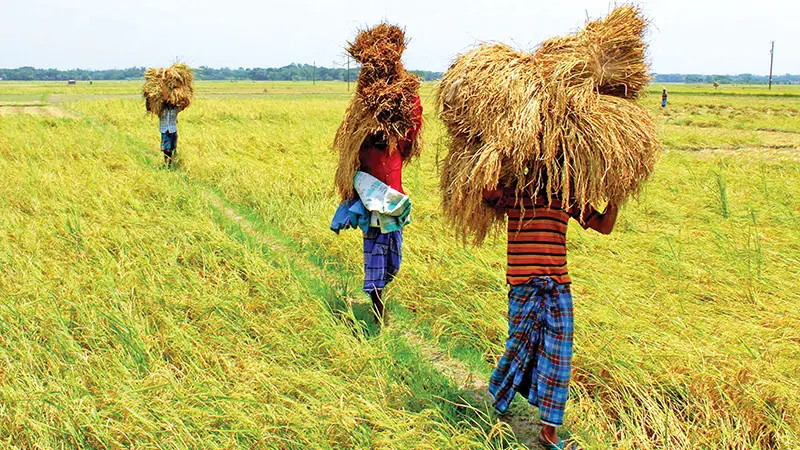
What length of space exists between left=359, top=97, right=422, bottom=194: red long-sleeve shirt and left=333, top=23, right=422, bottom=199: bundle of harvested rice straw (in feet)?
0.17

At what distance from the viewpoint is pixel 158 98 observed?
27.5 ft

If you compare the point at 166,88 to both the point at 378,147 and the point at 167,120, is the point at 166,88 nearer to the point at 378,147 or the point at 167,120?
the point at 167,120

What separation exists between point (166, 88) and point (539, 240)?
23.6 ft

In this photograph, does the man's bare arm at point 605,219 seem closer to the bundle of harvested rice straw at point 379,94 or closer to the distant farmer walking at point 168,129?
the bundle of harvested rice straw at point 379,94

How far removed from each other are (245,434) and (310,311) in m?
1.10

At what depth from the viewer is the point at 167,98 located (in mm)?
8320

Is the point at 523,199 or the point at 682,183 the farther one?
the point at 682,183

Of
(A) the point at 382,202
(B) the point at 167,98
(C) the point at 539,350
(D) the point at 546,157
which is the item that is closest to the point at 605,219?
(D) the point at 546,157

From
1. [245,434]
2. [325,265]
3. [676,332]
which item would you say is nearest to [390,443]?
[245,434]

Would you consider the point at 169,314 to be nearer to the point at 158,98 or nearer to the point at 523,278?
the point at 523,278

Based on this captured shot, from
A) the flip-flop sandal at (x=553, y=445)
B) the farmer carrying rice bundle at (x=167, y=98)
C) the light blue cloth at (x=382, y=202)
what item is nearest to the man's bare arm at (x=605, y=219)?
the flip-flop sandal at (x=553, y=445)

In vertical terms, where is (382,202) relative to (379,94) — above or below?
below

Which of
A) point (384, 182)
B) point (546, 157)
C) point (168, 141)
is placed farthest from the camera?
point (168, 141)

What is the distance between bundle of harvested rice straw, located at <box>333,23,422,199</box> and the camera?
3.40 meters
